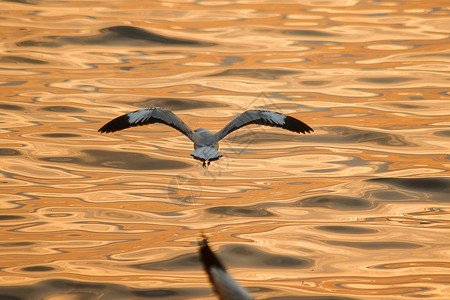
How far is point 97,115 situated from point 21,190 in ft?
11.1

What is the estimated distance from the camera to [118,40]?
1920cm

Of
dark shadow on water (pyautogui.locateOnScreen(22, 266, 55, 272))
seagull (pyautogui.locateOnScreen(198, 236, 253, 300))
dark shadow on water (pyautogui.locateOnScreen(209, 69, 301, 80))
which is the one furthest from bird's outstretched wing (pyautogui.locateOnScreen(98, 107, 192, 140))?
dark shadow on water (pyautogui.locateOnScreen(209, 69, 301, 80))

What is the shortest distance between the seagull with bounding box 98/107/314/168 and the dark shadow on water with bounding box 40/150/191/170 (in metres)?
1.76

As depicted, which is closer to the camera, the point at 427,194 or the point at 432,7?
the point at 427,194

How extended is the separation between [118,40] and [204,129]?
9434 mm

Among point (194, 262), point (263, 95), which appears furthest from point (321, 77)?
point (194, 262)

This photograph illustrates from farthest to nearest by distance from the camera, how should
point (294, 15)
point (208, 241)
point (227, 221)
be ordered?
1. point (294, 15)
2. point (227, 221)
3. point (208, 241)

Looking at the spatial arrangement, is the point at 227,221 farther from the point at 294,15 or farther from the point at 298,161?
the point at 294,15

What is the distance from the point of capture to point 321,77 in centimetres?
1695

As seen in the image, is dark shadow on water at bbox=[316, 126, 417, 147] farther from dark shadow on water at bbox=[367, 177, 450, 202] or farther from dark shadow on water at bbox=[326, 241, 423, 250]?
dark shadow on water at bbox=[326, 241, 423, 250]

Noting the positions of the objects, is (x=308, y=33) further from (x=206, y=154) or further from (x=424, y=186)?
(x=206, y=154)

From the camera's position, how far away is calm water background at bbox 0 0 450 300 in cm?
938

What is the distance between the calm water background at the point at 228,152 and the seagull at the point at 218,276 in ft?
0.40

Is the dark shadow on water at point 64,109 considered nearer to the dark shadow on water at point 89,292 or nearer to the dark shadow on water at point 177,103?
the dark shadow on water at point 177,103
